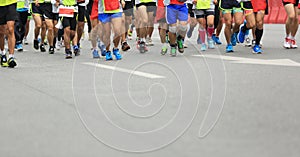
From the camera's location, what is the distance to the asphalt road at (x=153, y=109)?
502 cm

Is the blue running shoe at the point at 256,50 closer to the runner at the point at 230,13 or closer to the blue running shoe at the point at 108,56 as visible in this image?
the runner at the point at 230,13

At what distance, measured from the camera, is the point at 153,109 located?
6.80 metres

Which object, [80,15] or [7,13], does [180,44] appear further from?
[7,13]

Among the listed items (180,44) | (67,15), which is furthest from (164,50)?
(67,15)

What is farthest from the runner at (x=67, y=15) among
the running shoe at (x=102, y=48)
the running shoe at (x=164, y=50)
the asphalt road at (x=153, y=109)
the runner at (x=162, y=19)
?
the asphalt road at (x=153, y=109)

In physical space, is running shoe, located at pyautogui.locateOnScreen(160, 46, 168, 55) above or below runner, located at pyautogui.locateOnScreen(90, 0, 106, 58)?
below

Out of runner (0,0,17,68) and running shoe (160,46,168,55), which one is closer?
runner (0,0,17,68)

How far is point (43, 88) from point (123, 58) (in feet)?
14.3

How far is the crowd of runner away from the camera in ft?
40.6

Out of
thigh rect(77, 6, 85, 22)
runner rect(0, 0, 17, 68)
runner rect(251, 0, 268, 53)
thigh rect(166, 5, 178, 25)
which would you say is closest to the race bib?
thigh rect(77, 6, 85, 22)

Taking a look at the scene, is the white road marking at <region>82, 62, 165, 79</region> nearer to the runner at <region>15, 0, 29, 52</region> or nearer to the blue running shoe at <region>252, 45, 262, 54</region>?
the blue running shoe at <region>252, 45, 262, 54</region>

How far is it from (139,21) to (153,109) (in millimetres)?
9298

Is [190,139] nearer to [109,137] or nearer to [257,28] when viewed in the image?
[109,137]

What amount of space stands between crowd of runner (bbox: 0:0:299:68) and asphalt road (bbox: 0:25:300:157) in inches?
41.8
